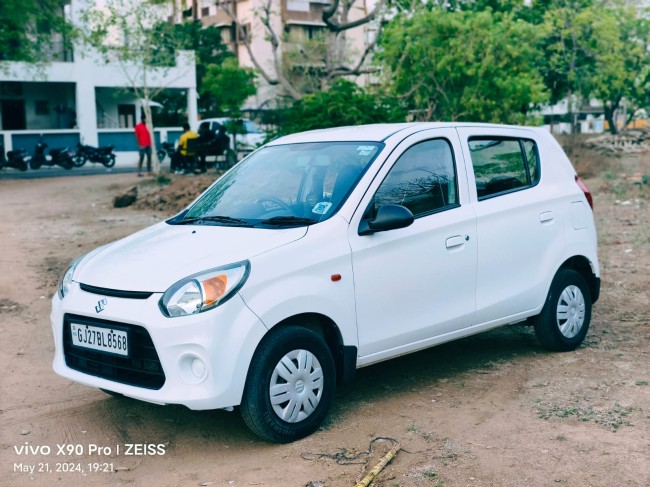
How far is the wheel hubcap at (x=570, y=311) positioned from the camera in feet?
21.6

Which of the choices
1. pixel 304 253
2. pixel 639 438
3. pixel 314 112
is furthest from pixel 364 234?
pixel 314 112

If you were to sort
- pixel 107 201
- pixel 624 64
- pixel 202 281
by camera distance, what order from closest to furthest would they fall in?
pixel 202 281 < pixel 107 201 < pixel 624 64

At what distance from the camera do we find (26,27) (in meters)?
25.9

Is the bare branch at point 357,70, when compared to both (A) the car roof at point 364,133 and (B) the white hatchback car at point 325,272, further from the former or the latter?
(A) the car roof at point 364,133

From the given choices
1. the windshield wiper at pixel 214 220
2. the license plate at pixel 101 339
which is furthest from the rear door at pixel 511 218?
the license plate at pixel 101 339

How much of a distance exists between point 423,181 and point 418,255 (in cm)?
55

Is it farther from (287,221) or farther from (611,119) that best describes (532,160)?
(611,119)

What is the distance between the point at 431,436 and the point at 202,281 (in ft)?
5.09

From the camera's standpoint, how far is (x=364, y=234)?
205 inches

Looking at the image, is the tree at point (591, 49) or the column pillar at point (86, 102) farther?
the tree at point (591, 49)

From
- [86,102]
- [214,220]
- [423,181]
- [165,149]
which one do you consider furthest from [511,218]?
[86,102]

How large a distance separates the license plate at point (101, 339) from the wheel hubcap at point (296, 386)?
2.75 feet

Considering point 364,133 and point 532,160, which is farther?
point 532,160

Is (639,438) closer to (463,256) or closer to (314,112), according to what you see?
(463,256)
